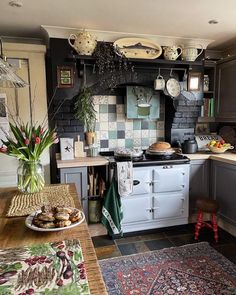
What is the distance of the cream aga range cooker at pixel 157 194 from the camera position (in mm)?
2705

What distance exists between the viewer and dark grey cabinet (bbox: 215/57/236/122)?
3.09 meters

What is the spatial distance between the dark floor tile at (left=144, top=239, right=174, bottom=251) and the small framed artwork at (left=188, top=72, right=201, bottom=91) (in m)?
1.82

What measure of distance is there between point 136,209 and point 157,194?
0.29m

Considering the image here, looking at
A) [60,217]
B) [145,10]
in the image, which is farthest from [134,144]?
[60,217]

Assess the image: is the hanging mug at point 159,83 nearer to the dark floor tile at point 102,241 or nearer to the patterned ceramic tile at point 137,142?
the patterned ceramic tile at point 137,142

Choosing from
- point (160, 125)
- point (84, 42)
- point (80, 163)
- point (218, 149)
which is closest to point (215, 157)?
point (218, 149)

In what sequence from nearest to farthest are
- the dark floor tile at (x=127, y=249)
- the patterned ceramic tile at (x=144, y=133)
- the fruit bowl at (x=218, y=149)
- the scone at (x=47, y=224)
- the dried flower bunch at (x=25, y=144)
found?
the scone at (x=47, y=224)
the dried flower bunch at (x=25, y=144)
the dark floor tile at (x=127, y=249)
the fruit bowl at (x=218, y=149)
the patterned ceramic tile at (x=144, y=133)

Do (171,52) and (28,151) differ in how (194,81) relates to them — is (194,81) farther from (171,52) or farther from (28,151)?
(28,151)

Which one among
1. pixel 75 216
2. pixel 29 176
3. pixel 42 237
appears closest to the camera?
pixel 42 237

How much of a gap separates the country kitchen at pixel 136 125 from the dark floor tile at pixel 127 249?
0.08 feet

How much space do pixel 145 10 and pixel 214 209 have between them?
2013mm

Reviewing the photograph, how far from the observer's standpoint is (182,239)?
107 inches

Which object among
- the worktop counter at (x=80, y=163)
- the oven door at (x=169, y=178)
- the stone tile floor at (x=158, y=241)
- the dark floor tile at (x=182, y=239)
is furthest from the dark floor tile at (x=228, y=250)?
the worktop counter at (x=80, y=163)

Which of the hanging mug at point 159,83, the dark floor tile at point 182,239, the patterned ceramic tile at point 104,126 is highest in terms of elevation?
the hanging mug at point 159,83
